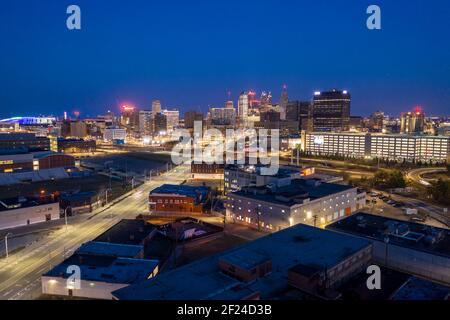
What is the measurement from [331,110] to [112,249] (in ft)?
234

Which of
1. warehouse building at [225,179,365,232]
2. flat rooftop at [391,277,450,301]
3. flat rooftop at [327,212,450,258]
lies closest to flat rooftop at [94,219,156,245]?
warehouse building at [225,179,365,232]

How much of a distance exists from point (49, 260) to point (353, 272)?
1128 centimetres

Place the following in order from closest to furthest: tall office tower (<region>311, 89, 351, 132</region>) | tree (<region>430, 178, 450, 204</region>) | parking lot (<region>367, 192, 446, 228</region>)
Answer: parking lot (<region>367, 192, 446, 228</region>) < tree (<region>430, 178, 450, 204</region>) < tall office tower (<region>311, 89, 351, 132</region>)

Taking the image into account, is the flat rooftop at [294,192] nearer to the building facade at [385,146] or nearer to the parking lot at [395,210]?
the parking lot at [395,210]

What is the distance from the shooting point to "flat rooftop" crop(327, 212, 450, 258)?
43.1 ft

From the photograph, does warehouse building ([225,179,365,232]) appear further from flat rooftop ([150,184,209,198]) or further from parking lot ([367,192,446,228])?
flat rooftop ([150,184,209,198])

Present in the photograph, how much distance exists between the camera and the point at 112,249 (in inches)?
533

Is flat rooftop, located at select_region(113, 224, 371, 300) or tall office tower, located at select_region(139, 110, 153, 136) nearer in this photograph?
flat rooftop, located at select_region(113, 224, 371, 300)

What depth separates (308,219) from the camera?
60.2 feet

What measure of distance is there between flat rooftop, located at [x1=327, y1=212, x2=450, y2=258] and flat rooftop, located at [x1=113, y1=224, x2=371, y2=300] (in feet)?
5.79

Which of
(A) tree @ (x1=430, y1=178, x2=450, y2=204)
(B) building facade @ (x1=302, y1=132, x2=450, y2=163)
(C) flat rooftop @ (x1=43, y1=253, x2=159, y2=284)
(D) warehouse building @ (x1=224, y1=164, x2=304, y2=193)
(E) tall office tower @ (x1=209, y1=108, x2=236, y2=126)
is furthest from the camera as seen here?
(E) tall office tower @ (x1=209, y1=108, x2=236, y2=126)

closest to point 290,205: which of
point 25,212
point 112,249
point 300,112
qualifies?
point 112,249
